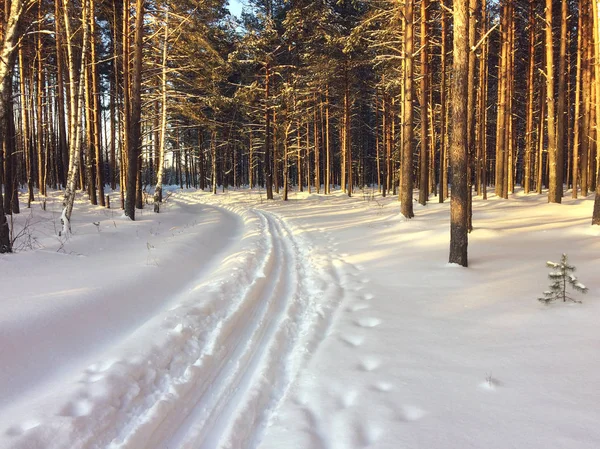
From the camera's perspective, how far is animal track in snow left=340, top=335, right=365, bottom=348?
14.2 ft

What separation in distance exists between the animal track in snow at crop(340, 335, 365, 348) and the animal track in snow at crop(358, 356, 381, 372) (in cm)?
35

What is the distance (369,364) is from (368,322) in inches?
47.6

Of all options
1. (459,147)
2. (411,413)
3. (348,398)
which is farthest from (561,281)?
(348,398)

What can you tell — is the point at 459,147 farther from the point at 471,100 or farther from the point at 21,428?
the point at 21,428

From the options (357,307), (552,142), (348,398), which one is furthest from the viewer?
(552,142)

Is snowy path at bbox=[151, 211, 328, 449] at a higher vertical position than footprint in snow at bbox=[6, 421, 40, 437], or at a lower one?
lower

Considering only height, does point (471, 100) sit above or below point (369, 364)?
above

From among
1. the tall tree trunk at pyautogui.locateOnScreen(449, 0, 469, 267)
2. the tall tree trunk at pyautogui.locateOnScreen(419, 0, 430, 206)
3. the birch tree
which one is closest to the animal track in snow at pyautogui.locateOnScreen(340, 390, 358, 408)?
the tall tree trunk at pyautogui.locateOnScreen(449, 0, 469, 267)

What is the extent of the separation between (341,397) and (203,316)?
2.52 meters

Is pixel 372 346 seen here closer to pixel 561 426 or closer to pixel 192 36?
pixel 561 426

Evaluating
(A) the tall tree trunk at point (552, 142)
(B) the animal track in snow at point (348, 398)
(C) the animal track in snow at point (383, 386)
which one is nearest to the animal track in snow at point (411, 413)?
(C) the animal track in snow at point (383, 386)

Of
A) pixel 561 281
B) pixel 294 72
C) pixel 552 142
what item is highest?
pixel 294 72

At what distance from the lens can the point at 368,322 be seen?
16.4ft

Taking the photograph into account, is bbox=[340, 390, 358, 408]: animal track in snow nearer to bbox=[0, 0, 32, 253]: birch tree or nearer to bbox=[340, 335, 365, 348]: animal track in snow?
bbox=[340, 335, 365, 348]: animal track in snow
